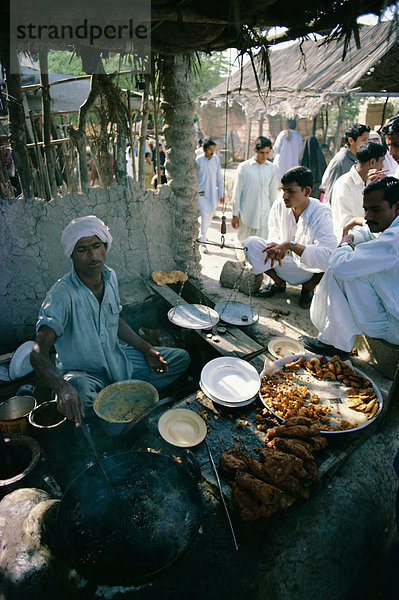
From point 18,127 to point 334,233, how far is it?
14.4 ft

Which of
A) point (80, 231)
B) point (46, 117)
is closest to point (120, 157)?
point (46, 117)

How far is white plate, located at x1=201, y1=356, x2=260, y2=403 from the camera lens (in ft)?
9.58

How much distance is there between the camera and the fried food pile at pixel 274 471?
2072 mm

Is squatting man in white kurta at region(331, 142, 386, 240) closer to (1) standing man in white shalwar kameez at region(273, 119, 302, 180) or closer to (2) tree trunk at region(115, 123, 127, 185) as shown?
(2) tree trunk at region(115, 123, 127, 185)

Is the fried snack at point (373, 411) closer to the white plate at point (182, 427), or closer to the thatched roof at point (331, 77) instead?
the white plate at point (182, 427)

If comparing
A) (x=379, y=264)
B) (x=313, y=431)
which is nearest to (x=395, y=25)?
(x=379, y=264)

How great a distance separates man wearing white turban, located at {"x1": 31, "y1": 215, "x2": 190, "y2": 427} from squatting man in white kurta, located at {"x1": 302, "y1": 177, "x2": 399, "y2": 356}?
74.3 inches

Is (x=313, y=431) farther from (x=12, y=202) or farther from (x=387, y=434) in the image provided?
(x=12, y=202)

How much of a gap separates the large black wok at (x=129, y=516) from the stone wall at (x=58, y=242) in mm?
2972

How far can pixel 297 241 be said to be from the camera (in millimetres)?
5281

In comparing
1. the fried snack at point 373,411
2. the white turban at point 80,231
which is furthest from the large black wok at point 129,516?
the white turban at point 80,231

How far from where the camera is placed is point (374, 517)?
2574 millimetres

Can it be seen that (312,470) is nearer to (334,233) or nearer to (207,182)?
(334,233)

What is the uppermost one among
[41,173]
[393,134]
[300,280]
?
[393,134]
